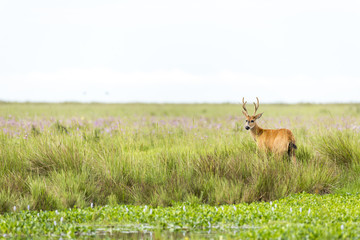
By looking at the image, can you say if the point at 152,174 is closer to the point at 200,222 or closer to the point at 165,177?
the point at 165,177

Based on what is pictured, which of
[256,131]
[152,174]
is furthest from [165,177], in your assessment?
[256,131]

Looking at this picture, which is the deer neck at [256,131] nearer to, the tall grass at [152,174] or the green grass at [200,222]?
the tall grass at [152,174]

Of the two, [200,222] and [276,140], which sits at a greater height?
[276,140]

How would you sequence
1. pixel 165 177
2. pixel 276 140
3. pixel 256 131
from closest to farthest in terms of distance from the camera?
pixel 165 177 < pixel 276 140 < pixel 256 131

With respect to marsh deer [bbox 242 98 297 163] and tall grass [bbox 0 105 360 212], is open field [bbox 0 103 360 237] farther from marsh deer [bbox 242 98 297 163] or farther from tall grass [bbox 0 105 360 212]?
marsh deer [bbox 242 98 297 163]

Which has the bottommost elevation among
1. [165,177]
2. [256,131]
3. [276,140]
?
[165,177]

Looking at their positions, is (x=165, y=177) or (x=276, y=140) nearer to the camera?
(x=165, y=177)

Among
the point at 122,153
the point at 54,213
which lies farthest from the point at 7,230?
the point at 122,153

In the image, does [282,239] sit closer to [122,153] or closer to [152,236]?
[152,236]

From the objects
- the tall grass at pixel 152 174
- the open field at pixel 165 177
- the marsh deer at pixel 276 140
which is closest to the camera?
the open field at pixel 165 177

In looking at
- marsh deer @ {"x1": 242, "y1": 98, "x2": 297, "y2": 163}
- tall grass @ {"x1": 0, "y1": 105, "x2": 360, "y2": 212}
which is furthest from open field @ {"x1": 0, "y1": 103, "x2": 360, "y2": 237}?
marsh deer @ {"x1": 242, "y1": 98, "x2": 297, "y2": 163}

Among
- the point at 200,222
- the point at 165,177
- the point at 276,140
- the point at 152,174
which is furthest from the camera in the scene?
the point at 276,140

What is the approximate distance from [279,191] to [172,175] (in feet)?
8.07

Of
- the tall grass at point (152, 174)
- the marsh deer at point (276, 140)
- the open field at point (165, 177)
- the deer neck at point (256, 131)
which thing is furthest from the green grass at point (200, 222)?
the deer neck at point (256, 131)
